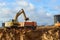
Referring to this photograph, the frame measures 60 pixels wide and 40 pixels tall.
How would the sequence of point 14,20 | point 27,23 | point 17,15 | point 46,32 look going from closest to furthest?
point 46,32, point 27,23, point 14,20, point 17,15

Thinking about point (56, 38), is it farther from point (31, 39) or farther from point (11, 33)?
point (11, 33)

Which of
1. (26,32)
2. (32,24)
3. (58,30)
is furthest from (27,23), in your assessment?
(58,30)

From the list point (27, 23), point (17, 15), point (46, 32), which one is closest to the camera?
point (46, 32)

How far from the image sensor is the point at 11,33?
27016 millimetres

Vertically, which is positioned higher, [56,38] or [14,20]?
[14,20]

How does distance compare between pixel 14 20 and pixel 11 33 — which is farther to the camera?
pixel 14 20

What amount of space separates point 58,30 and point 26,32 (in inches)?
156

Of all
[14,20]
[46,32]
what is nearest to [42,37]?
[46,32]

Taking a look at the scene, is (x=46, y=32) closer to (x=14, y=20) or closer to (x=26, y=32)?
(x=26, y=32)

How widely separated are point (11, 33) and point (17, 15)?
26.6 feet

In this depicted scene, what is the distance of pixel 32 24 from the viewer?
29.5 metres

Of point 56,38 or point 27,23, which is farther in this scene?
point 27,23

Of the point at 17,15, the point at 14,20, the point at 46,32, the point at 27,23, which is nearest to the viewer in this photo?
the point at 46,32

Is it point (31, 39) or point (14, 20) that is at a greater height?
point (14, 20)
